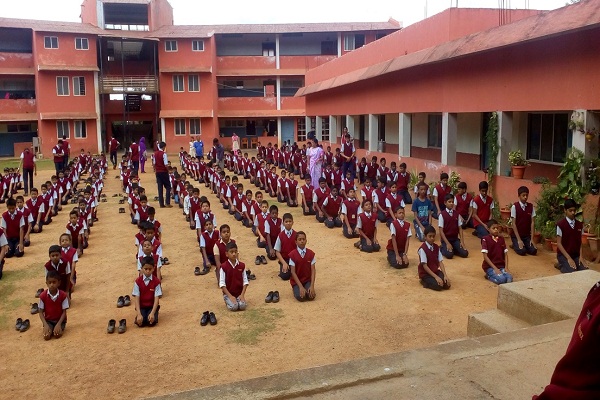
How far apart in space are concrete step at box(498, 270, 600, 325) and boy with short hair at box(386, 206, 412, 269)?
3.08m

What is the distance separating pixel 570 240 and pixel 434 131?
403 inches

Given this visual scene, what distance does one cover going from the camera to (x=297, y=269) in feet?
23.1

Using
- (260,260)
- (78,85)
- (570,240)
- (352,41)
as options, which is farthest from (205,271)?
(352,41)

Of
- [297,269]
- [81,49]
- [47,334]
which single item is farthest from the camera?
[81,49]

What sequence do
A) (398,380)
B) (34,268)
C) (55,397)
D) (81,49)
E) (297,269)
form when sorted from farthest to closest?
(81,49) < (34,268) < (297,269) < (55,397) < (398,380)

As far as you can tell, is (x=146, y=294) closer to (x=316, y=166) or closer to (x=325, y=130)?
(x=316, y=166)

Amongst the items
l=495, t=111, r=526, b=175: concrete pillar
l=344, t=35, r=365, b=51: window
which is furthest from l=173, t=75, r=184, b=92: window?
l=495, t=111, r=526, b=175: concrete pillar

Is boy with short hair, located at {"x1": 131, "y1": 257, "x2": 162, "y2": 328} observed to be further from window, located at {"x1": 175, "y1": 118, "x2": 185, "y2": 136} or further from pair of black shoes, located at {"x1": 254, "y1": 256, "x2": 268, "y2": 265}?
window, located at {"x1": 175, "y1": 118, "x2": 185, "y2": 136}

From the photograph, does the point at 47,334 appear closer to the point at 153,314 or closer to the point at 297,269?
the point at 153,314

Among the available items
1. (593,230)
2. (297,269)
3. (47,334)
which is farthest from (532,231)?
(47,334)

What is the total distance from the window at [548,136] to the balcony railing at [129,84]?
22865mm

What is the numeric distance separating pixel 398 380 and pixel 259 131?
31994mm

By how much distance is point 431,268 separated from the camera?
7254mm

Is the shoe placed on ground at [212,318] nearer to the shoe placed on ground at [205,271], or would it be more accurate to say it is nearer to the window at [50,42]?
the shoe placed on ground at [205,271]
